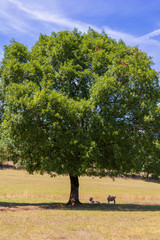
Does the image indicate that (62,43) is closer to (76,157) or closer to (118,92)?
(118,92)

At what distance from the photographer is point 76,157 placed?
24938mm

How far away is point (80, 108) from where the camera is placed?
76.0 feet

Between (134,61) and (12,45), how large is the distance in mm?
13850

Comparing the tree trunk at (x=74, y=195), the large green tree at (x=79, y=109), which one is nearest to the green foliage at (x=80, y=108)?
the large green tree at (x=79, y=109)

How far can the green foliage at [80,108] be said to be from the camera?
2319cm

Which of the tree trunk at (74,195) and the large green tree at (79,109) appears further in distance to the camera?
the tree trunk at (74,195)

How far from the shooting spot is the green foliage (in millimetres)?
23188

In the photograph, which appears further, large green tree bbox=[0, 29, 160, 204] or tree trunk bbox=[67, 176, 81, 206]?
tree trunk bbox=[67, 176, 81, 206]

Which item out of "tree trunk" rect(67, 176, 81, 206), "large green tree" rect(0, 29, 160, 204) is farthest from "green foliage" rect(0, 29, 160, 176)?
"tree trunk" rect(67, 176, 81, 206)

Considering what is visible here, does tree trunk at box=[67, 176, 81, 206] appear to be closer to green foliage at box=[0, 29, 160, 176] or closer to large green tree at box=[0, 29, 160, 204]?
large green tree at box=[0, 29, 160, 204]

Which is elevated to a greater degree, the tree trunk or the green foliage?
the green foliage

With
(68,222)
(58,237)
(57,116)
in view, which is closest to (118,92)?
(57,116)

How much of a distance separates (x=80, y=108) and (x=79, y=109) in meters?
0.12

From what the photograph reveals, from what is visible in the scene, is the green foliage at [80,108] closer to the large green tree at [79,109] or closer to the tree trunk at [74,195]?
the large green tree at [79,109]
